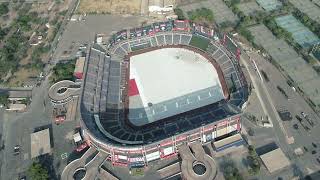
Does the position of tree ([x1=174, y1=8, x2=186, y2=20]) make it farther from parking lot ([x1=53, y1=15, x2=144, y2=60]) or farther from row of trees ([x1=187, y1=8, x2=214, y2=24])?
parking lot ([x1=53, y1=15, x2=144, y2=60])

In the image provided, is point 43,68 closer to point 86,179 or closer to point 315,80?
point 86,179

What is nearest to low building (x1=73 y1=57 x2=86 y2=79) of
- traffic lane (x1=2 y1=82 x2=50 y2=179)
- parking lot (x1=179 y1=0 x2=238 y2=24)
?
traffic lane (x1=2 y1=82 x2=50 y2=179)

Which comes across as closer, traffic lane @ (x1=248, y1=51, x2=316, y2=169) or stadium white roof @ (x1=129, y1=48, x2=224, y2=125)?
traffic lane @ (x1=248, y1=51, x2=316, y2=169)

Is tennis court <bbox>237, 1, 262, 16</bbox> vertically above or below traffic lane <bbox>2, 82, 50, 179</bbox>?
above

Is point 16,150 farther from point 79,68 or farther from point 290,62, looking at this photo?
point 290,62

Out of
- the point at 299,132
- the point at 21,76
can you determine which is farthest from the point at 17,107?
the point at 299,132

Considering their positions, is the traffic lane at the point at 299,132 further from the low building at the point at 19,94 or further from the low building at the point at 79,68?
the low building at the point at 19,94

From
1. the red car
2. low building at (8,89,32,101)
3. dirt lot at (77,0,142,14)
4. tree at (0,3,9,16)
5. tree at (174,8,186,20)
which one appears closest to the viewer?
the red car
